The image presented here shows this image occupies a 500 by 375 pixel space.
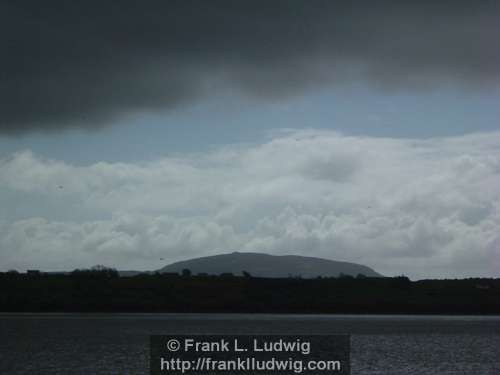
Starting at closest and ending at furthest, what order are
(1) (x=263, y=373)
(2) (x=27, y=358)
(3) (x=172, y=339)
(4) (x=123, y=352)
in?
(1) (x=263, y=373)
(3) (x=172, y=339)
(2) (x=27, y=358)
(4) (x=123, y=352)

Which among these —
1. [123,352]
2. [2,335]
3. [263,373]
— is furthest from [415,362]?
[2,335]

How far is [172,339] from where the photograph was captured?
284ft

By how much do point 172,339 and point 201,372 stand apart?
509 inches

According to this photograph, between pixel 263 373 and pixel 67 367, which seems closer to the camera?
pixel 263 373

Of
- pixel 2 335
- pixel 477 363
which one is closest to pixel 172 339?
pixel 477 363

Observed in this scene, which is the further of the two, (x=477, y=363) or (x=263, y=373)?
(x=477, y=363)

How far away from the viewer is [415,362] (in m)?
93.1

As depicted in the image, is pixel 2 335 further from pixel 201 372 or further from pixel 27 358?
pixel 201 372

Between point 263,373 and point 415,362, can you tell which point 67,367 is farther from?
point 415,362

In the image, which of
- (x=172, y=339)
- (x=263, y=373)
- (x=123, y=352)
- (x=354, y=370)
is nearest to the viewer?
(x=263, y=373)

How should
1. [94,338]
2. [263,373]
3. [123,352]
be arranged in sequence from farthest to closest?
[94,338] → [123,352] → [263,373]

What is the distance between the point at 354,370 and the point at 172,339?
17955 mm

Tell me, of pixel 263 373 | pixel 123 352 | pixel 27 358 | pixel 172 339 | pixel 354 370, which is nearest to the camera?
pixel 263 373

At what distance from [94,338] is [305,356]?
4624 cm
